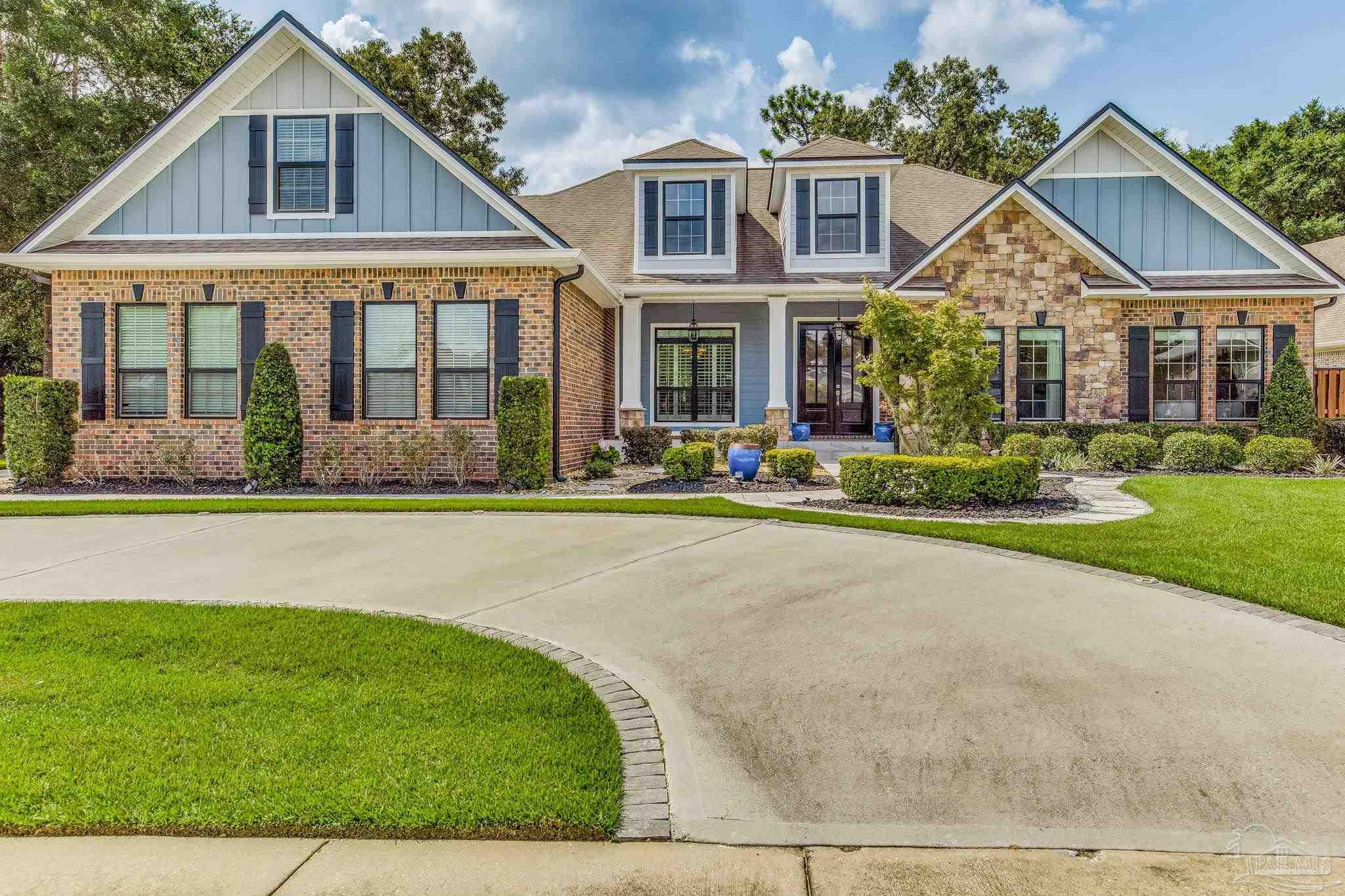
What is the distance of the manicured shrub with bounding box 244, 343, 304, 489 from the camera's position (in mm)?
10719

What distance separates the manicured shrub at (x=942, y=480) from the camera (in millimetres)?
8875

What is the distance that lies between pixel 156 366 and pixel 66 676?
10.2m

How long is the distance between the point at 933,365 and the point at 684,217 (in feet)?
25.3

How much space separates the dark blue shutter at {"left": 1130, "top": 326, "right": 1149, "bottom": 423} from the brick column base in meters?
9.69

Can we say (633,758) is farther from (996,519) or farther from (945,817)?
(996,519)

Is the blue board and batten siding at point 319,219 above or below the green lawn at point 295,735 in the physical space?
above

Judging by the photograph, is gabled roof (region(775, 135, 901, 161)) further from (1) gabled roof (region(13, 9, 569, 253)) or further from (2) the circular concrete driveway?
(2) the circular concrete driveway

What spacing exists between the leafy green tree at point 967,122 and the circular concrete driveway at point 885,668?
2623 cm

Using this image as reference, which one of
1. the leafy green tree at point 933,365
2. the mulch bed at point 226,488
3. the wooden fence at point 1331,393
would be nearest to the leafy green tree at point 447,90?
the mulch bed at point 226,488

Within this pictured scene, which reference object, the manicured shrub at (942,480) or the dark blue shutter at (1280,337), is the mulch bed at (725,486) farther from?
the dark blue shutter at (1280,337)

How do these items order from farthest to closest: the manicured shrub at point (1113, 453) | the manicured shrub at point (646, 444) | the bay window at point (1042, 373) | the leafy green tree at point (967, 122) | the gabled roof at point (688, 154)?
the leafy green tree at point (967, 122) < the gabled roof at point (688, 154) < the bay window at point (1042, 373) < the manicured shrub at point (646, 444) < the manicured shrub at point (1113, 453)

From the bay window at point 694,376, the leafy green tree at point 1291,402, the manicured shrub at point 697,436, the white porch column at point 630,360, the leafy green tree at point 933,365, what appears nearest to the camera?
the leafy green tree at point 933,365

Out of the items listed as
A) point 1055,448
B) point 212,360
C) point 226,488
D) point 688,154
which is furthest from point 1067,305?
point 212,360

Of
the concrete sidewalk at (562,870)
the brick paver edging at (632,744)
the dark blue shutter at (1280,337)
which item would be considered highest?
the dark blue shutter at (1280,337)
